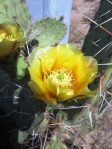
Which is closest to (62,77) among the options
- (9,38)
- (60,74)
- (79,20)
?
(60,74)

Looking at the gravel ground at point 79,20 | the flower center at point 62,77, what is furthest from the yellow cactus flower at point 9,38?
the gravel ground at point 79,20

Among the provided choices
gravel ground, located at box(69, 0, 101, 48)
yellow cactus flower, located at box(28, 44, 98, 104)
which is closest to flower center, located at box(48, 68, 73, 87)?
yellow cactus flower, located at box(28, 44, 98, 104)

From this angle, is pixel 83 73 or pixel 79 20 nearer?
pixel 83 73

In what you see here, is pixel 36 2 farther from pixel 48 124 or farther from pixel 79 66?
pixel 79 66

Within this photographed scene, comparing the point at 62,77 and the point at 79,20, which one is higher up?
the point at 62,77

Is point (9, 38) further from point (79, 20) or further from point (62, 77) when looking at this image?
point (79, 20)

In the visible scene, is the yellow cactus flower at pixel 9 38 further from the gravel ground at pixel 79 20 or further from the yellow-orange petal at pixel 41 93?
the gravel ground at pixel 79 20
